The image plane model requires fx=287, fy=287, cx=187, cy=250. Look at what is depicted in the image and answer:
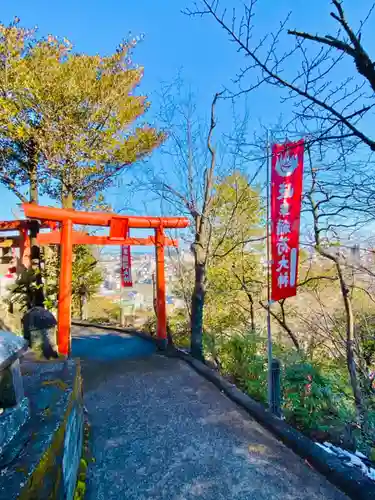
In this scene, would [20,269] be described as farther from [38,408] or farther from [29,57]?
[38,408]

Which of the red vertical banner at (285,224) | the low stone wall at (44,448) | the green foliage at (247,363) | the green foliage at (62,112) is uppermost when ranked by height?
the green foliage at (62,112)

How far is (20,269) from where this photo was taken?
6.66 meters

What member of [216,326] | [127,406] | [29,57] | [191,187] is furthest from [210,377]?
[29,57]

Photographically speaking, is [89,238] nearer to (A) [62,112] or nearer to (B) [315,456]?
(A) [62,112]

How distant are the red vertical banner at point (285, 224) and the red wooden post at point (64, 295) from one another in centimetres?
346

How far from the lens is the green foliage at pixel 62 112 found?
19.1ft

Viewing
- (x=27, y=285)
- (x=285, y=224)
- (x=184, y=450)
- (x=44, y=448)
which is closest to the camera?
(x=44, y=448)

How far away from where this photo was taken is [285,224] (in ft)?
12.0

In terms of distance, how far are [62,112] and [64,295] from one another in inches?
160

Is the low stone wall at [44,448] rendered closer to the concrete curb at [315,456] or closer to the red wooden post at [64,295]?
the concrete curb at [315,456]

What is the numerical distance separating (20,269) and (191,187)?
4431mm

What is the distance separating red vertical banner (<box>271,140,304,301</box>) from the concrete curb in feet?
4.33

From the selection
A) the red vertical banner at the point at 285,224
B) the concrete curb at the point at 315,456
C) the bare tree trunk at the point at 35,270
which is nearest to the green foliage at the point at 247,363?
the concrete curb at the point at 315,456

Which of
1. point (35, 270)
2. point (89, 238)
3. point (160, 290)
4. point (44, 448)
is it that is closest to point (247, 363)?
point (160, 290)
